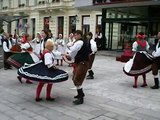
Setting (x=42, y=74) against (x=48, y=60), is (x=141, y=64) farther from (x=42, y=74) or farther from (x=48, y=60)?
(x=42, y=74)

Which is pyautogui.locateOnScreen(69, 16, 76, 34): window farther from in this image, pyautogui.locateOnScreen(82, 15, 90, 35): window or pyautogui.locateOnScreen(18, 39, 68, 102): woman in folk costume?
pyautogui.locateOnScreen(18, 39, 68, 102): woman in folk costume

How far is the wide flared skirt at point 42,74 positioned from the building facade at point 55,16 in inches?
720

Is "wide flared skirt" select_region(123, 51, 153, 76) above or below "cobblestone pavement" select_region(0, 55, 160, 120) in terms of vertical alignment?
above

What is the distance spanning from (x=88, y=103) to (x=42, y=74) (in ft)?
4.12

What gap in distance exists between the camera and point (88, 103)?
6.50 metres

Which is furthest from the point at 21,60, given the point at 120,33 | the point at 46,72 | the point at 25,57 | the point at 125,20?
the point at 120,33

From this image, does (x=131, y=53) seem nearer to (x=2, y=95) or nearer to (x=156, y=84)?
(x=156, y=84)

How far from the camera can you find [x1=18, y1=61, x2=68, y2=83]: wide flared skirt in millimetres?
6246

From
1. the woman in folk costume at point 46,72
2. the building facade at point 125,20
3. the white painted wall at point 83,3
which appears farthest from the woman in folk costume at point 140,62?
the white painted wall at point 83,3

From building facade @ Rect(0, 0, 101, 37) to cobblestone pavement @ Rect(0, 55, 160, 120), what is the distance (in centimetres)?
1677

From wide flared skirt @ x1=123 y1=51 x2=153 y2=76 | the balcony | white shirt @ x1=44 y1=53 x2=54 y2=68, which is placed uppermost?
the balcony

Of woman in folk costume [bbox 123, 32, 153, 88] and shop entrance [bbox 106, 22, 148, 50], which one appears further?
shop entrance [bbox 106, 22, 148, 50]

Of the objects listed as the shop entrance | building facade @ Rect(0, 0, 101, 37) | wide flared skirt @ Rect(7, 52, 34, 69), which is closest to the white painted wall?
the shop entrance

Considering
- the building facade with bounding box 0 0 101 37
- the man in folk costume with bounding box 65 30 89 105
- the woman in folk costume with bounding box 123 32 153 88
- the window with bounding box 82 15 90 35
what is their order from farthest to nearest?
the building facade with bounding box 0 0 101 37, the window with bounding box 82 15 90 35, the woman in folk costume with bounding box 123 32 153 88, the man in folk costume with bounding box 65 30 89 105
